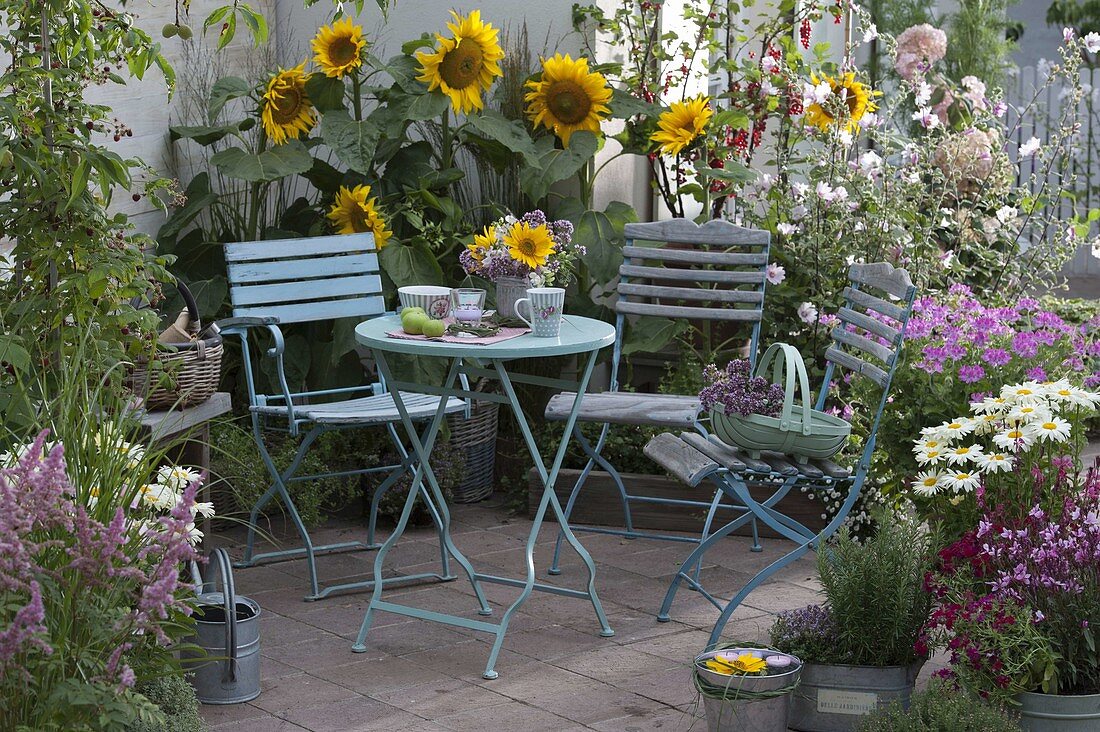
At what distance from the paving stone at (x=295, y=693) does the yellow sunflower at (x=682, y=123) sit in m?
2.68

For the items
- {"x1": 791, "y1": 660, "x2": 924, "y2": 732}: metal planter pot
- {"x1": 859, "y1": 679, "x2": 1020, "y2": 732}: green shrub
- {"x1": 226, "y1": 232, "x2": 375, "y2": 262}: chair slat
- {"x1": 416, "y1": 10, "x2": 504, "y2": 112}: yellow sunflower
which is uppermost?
{"x1": 416, "y1": 10, "x2": 504, "y2": 112}: yellow sunflower

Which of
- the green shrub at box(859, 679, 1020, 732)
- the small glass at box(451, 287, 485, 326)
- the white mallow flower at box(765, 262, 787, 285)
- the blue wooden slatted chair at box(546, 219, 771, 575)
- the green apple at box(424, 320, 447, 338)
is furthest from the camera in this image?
the white mallow flower at box(765, 262, 787, 285)

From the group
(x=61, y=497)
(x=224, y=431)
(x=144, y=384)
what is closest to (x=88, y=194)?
(x=144, y=384)

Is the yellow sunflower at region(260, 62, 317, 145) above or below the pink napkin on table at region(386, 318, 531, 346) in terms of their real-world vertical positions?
above

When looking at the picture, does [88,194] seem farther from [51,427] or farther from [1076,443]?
[1076,443]

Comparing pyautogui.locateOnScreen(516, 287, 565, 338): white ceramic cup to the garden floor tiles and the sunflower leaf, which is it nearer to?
the garden floor tiles

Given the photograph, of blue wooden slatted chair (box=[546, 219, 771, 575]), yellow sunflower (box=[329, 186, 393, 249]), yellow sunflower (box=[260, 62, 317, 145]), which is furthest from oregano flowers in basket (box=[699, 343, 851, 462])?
yellow sunflower (box=[260, 62, 317, 145])

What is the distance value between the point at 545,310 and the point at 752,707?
4.31 feet

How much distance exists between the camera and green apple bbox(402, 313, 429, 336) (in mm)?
3896

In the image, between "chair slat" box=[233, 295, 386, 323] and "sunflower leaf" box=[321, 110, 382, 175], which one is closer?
"chair slat" box=[233, 295, 386, 323]

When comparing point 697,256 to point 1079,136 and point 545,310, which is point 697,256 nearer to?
point 545,310

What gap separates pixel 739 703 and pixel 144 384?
6.17ft

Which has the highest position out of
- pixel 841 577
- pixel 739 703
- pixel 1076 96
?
pixel 1076 96

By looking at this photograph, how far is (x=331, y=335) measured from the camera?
5461mm
